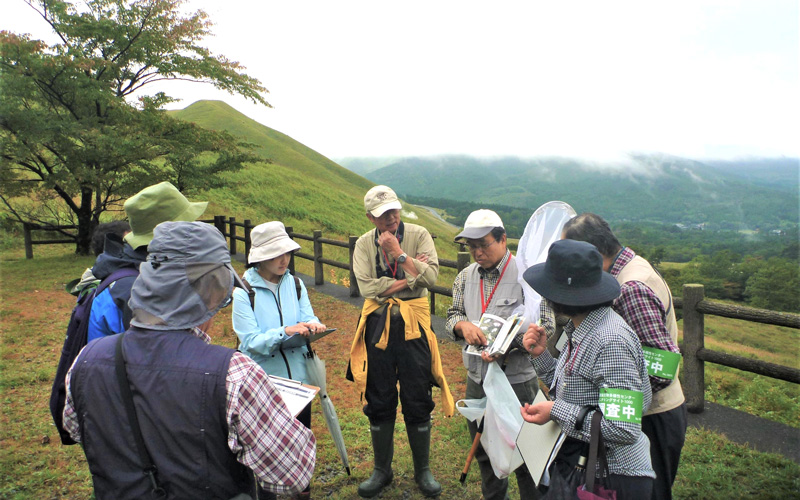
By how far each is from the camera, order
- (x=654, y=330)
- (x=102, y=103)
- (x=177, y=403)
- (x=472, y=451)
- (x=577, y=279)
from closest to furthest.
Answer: (x=177, y=403), (x=577, y=279), (x=654, y=330), (x=472, y=451), (x=102, y=103)

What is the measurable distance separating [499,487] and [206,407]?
2144 mm

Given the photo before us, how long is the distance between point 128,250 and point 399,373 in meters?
1.94

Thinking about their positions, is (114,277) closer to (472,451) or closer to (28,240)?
(472,451)

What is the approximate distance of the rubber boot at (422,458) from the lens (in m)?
3.36

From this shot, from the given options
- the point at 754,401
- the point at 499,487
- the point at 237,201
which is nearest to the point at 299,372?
Answer: the point at 499,487

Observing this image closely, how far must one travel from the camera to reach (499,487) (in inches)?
113

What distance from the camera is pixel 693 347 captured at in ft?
14.0

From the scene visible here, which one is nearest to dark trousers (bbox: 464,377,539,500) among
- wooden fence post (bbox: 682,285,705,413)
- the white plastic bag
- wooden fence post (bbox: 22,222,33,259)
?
the white plastic bag

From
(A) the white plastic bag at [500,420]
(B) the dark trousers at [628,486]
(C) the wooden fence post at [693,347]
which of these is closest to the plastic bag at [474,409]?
(A) the white plastic bag at [500,420]

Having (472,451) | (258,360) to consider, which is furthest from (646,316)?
(258,360)

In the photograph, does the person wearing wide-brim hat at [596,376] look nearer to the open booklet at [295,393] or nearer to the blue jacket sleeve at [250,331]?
the open booklet at [295,393]

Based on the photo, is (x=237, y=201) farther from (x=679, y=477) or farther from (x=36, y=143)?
(x=679, y=477)

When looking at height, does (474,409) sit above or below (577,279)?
below

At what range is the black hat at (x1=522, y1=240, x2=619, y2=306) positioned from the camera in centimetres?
181
